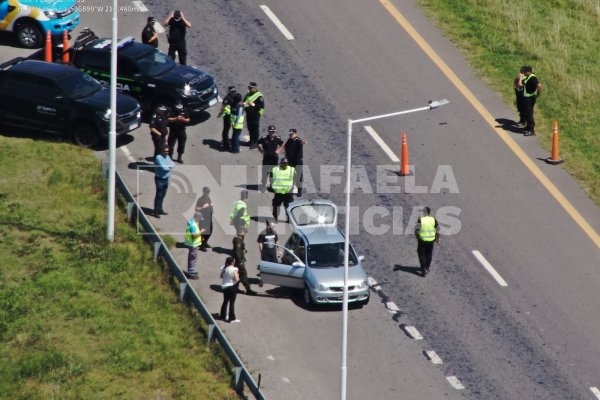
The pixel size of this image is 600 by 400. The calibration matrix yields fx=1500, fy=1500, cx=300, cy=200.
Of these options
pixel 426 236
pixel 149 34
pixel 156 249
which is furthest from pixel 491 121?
pixel 156 249

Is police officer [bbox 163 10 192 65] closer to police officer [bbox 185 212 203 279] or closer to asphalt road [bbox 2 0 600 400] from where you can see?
asphalt road [bbox 2 0 600 400]

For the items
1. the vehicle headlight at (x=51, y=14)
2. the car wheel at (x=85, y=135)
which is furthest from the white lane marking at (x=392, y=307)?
the vehicle headlight at (x=51, y=14)

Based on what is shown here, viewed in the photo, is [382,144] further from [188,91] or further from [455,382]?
[455,382]

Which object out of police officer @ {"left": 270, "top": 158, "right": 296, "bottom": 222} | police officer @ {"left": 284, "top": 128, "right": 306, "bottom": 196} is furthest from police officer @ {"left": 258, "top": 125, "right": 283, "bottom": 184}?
police officer @ {"left": 270, "top": 158, "right": 296, "bottom": 222}

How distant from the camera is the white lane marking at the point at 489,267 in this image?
1455 inches

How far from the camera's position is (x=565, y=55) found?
47219mm

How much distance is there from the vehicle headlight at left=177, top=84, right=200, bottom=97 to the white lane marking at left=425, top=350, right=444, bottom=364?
36.9ft

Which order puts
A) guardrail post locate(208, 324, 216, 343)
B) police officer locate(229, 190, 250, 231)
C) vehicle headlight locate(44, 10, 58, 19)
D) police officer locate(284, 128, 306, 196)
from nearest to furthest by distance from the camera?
guardrail post locate(208, 324, 216, 343) → police officer locate(229, 190, 250, 231) → police officer locate(284, 128, 306, 196) → vehicle headlight locate(44, 10, 58, 19)

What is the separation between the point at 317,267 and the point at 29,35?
1412 cm

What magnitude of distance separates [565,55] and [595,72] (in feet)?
3.90

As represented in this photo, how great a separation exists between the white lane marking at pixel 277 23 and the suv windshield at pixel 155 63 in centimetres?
523

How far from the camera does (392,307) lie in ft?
117

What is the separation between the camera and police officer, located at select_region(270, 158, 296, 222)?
125ft

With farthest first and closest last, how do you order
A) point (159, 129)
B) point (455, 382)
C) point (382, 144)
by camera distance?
point (382, 144)
point (159, 129)
point (455, 382)
